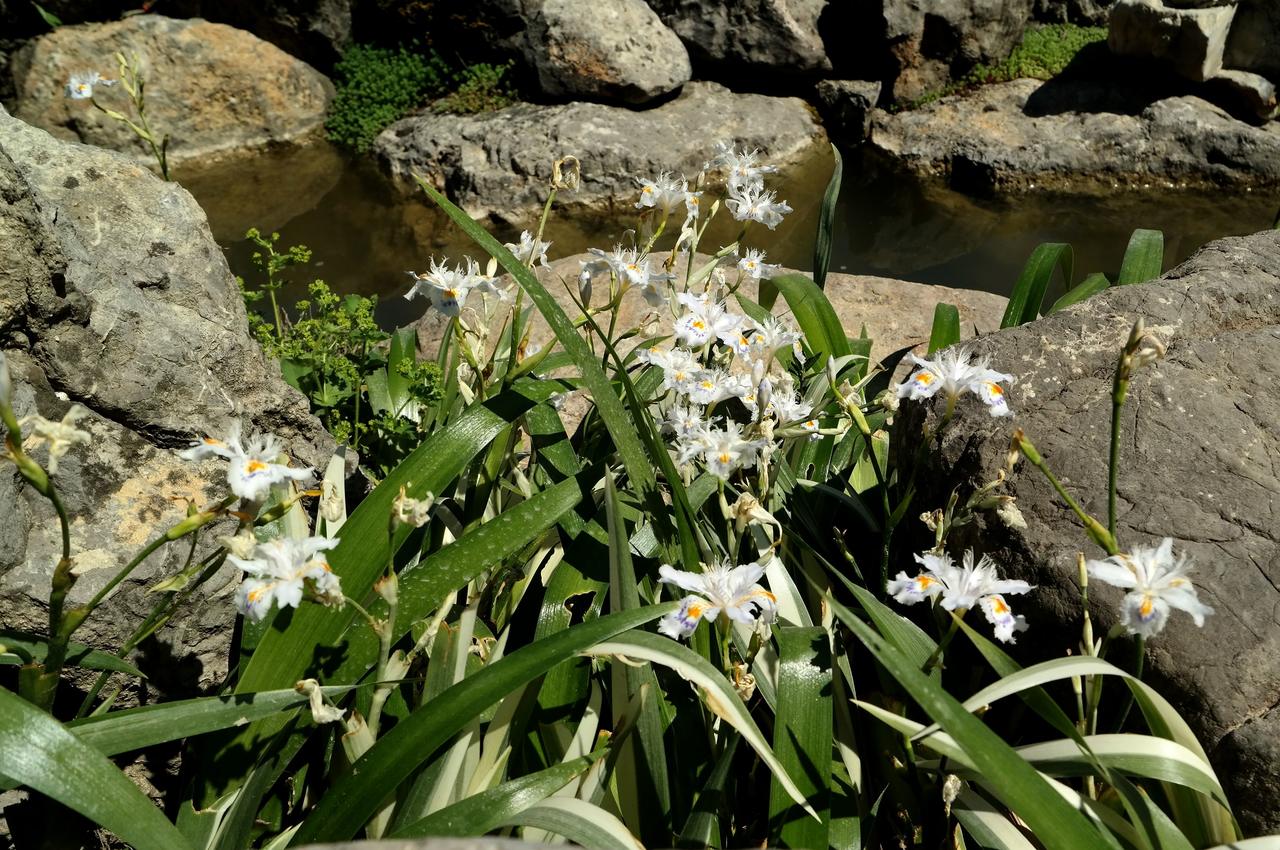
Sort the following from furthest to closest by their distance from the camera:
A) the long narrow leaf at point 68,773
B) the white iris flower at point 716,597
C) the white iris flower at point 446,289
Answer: the white iris flower at point 446,289, the white iris flower at point 716,597, the long narrow leaf at point 68,773

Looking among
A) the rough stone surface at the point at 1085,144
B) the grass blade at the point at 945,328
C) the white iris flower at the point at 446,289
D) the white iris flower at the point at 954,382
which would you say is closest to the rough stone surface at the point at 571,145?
the rough stone surface at the point at 1085,144

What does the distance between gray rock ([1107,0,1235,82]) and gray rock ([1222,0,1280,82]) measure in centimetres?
8

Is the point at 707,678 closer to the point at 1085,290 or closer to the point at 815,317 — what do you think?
the point at 815,317

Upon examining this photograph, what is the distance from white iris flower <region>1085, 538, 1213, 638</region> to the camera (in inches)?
49.6

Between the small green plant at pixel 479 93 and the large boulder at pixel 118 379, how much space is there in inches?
189

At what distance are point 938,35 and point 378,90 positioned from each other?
4.13m

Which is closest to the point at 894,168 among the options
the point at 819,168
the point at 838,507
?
the point at 819,168

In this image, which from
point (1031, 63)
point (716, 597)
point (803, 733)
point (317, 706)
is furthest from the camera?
point (1031, 63)

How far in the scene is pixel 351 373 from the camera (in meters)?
2.70

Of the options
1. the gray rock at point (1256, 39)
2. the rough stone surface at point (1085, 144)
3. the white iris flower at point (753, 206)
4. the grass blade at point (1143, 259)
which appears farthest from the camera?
the gray rock at point (1256, 39)

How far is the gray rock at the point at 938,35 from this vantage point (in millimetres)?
6977

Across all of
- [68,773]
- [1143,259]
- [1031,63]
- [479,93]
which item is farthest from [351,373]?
[1031,63]

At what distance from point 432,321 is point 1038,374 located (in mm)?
2080

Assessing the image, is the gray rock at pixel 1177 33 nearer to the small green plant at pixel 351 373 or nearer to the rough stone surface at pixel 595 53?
the rough stone surface at pixel 595 53
